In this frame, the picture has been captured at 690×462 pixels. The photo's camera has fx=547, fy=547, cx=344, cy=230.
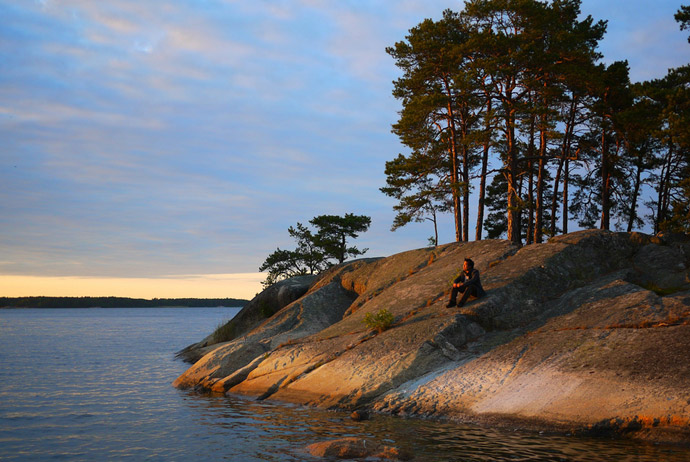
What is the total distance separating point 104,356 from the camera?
3844 cm

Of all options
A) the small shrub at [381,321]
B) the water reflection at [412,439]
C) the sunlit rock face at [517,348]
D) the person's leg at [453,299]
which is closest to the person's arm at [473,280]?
the person's leg at [453,299]

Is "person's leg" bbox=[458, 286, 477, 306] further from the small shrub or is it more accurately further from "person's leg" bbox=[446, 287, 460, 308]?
the small shrub

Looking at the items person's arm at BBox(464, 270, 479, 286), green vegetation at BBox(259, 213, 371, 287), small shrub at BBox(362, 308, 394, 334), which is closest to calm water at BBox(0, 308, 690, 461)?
small shrub at BBox(362, 308, 394, 334)

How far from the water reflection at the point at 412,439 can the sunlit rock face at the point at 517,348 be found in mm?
715

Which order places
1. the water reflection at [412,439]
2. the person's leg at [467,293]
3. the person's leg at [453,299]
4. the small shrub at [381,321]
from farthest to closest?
the small shrub at [381,321], the person's leg at [453,299], the person's leg at [467,293], the water reflection at [412,439]

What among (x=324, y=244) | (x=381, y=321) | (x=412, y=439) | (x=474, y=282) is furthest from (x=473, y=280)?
(x=324, y=244)

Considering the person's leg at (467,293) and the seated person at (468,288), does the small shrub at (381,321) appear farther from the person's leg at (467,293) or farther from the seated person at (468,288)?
the person's leg at (467,293)

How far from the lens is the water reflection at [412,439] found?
11375 mm

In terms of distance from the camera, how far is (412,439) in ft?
42.6

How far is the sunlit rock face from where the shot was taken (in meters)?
13.5

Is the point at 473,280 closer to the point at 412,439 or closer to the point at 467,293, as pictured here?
the point at 467,293

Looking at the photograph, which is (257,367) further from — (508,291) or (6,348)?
(6,348)

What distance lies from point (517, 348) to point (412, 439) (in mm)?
5489

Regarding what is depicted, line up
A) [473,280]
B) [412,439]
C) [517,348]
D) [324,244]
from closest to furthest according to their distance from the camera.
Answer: [412,439]
[517,348]
[473,280]
[324,244]
